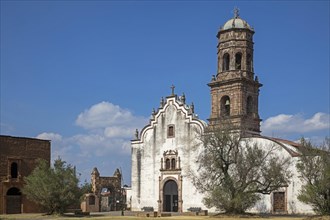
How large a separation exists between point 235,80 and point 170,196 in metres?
15.4

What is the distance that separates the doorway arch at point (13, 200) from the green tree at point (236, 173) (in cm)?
2132

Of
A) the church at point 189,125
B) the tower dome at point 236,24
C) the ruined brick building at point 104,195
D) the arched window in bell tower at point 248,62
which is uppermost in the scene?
the tower dome at point 236,24

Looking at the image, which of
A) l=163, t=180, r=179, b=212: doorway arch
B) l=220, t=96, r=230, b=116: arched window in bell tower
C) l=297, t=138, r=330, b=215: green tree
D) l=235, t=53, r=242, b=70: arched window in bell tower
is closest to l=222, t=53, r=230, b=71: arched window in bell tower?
l=235, t=53, r=242, b=70: arched window in bell tower

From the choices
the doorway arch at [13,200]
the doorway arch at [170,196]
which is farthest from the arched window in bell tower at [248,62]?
the doorway arch at [13,200]

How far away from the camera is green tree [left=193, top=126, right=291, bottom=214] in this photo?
151 feet

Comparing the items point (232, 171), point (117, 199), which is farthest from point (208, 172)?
point (117, 199)

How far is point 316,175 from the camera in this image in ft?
139

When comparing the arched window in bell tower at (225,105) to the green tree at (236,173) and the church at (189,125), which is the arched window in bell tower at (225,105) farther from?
the green tree at (236,173)

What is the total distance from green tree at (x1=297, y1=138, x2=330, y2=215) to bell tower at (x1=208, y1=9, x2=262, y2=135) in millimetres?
14649

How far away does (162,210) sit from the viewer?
61.9 meters

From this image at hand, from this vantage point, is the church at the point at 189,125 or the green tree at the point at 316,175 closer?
the green tree at the point at 316,175

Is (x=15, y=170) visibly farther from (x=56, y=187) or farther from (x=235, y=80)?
(x=235, y=80)

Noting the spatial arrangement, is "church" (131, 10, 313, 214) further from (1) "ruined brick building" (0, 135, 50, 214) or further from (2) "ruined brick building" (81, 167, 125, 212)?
(1) "ruined brick building" (0, 135, 50, 214)

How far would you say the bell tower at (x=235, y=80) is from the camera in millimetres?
58625
